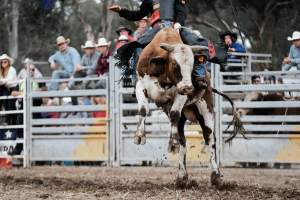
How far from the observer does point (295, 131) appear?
40.1 ft

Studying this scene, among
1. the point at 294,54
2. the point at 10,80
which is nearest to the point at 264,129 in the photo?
the point at 294,54

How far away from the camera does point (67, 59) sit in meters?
14.9

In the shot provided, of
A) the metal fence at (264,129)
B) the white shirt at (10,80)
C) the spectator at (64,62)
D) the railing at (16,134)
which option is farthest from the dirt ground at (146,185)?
the spectator at (64,62)

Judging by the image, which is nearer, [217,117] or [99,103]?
[217,117]

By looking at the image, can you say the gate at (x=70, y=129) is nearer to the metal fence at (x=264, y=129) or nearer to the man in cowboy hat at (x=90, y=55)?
the man in cowboy hat at (x=90, y=55)

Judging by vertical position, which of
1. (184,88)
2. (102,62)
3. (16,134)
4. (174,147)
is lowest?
(174,147)

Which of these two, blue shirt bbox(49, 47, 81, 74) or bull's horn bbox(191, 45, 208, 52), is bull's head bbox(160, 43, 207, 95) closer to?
bull's horn bbox(191, 45, 208, 52)

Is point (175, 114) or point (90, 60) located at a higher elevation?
point (90, 60)

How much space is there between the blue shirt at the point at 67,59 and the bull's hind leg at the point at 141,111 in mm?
5596

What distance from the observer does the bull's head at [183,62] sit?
8797 mm

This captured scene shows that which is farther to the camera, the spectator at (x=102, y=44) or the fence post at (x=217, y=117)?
the spectator at (x=102, y=44)

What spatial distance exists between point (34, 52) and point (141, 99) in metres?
28.2

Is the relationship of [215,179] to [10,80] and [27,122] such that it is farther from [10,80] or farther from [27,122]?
[10,80]

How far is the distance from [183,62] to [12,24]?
25.7 m
